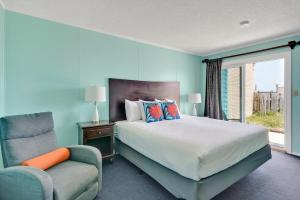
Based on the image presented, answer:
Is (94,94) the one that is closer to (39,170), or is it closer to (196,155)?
(39,170)

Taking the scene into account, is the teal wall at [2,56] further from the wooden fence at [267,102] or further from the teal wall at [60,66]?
the wooden fence at [267,102]

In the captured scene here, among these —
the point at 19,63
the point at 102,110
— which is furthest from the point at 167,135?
the point at 19,63

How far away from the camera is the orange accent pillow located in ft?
5.13

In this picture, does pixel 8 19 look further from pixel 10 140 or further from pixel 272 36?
pixel 272 36

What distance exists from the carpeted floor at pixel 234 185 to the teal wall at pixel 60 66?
3.74 feet

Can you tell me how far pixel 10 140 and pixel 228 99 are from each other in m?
4.78

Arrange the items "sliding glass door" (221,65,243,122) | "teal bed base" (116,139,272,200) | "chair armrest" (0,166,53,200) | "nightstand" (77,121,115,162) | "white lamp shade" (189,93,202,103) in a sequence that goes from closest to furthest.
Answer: "chair armrest" (0,166,53,200) < "teal bed base" (116,139,272,200) < "nightstand" (77,121,115,162) < "sliding glass door" (221,65,243,122) < "white lamp shade" (189,93,202,103)

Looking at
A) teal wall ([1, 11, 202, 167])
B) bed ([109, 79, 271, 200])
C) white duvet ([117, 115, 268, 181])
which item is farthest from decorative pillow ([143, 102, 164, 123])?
teal wall ([1, 11, 202, 167])

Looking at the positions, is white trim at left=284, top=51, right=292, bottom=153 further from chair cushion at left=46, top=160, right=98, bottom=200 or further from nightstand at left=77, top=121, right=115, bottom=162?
chair cushion at left=46, top=160, right=98, bottom=200

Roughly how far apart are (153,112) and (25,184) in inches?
85.3

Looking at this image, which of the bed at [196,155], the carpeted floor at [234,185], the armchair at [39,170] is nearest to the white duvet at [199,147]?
the bed at [196,155]

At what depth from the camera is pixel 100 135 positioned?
8.68 ft

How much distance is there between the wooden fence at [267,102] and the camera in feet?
13.7

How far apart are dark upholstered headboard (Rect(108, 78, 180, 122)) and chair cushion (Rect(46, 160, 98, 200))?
150 centimetres
